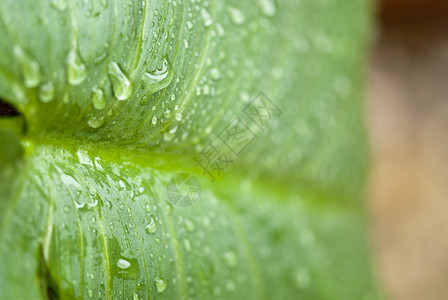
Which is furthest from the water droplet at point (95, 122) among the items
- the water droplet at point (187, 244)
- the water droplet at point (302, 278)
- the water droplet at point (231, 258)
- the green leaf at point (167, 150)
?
the water droplet at point (302, 278)

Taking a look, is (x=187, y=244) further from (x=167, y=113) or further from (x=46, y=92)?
(x=46, y=92)

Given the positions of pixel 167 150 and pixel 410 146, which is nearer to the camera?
pixel 167 150

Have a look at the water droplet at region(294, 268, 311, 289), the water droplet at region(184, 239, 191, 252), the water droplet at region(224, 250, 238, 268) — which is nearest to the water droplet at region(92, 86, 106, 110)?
the water droplet at region(184, 239, 191, 252)

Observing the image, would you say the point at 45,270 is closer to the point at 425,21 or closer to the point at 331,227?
the point at 331,227

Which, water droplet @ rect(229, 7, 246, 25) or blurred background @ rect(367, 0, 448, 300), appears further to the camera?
blurred background @ rect(367, 0, 448, 300)

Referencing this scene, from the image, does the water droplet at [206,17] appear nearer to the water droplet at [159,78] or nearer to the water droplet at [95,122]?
the water droplet at [159,78]

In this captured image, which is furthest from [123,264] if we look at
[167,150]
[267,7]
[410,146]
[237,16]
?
[410,146]

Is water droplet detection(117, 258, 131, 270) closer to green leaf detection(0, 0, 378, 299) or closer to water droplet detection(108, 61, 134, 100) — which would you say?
green leaf detection(0, 0, 378, 299)
